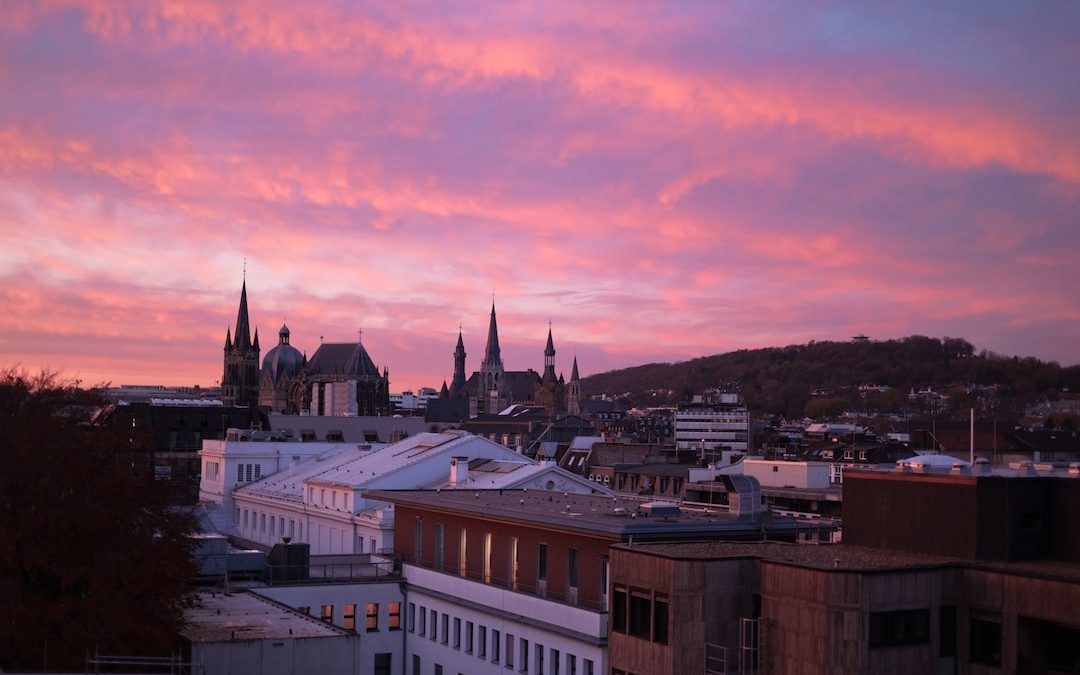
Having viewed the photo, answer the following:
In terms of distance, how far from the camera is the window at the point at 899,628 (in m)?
20.7

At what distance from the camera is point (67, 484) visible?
28484mm

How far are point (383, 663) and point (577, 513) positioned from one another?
11218 millimetres

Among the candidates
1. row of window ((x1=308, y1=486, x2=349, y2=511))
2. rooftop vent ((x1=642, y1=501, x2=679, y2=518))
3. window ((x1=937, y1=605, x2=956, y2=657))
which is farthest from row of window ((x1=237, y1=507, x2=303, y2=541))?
window ((x1=937, y1=605, x2=956, y2=657))

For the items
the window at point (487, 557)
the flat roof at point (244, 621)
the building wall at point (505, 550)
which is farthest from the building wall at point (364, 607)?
the window at point (487, 557)

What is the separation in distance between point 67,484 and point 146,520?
2.28 metres

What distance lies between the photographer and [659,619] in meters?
23.2

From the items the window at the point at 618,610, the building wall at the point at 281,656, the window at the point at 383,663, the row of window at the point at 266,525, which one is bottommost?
the window at the point at 383,663

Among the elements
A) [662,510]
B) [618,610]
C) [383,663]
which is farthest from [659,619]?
Result: [383,663]

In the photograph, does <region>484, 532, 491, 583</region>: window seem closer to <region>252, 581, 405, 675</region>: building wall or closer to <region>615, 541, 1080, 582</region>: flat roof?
<region>252, 581, 405, 675</region>: building wall

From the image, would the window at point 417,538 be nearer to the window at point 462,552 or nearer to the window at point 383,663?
the window at point 462,552

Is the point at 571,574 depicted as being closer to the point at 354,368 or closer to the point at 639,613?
the point at 639,613

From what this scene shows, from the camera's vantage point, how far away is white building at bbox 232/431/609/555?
172 ft

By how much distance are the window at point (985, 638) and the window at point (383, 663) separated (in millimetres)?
24746

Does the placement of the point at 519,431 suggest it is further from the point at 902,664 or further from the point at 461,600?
the point at 902,664
